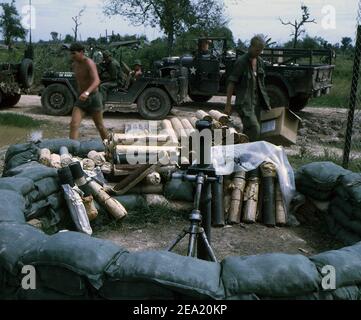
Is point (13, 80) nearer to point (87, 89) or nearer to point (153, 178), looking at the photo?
point (87, 89)

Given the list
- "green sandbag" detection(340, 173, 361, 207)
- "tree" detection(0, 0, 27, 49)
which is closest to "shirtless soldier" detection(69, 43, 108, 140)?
"green sandbag" detection(340, 173, 361, 207)

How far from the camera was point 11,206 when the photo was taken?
11.5 ft

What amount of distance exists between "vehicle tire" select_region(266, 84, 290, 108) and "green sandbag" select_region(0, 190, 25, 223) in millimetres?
8835

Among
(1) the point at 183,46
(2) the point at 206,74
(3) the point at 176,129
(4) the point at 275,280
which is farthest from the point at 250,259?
(1) the point at 183,46

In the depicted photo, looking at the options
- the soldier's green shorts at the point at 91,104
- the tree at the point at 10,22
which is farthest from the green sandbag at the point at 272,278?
the tree at the point at 10,22

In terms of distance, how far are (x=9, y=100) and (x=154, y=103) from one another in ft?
13.9

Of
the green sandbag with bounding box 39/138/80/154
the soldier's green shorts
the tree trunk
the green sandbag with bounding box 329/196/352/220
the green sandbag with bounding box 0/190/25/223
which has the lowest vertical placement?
the green sandbag with bounding box 329/196/352/220

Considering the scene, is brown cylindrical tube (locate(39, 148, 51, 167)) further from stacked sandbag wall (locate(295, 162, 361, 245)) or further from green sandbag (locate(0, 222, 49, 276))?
stacked sandbag wall (locate(295, 162, 361, 245))

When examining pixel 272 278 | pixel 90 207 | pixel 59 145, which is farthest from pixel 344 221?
pixel 59 145

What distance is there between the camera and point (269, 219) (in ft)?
16.2

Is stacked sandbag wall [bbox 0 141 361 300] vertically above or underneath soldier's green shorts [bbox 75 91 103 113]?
underneath

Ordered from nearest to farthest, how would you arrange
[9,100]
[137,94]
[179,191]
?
[179,191] < [137,94] < [9,100]

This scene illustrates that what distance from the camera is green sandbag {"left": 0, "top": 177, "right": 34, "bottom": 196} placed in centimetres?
398
